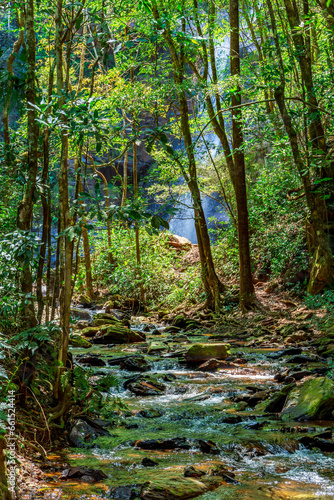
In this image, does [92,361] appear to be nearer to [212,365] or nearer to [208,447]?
[212,365]

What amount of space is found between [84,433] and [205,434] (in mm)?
1232

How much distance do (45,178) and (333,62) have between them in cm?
758

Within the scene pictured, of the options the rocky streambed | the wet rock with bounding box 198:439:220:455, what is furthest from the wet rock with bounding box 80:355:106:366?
the wet rock with bounding box 198:439:220:455

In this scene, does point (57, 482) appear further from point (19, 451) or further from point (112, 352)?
point (112, 352)

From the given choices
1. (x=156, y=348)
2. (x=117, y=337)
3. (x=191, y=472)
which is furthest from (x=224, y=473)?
(x=117, y=337)

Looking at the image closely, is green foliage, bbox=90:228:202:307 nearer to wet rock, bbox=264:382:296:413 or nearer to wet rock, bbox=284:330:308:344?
wet rock, bbox=284:330:308:344

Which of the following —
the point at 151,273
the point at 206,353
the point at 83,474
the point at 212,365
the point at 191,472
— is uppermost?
the point at 151,273

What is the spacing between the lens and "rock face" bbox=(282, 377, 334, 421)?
4418mm

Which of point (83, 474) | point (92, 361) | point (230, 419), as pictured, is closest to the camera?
point (83, 474)

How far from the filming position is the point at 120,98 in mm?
11102

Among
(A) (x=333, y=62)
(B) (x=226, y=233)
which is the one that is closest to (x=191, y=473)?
(A) (x=333, y=62)

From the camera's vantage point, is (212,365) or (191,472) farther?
(212,365)

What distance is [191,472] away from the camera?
3020 mm

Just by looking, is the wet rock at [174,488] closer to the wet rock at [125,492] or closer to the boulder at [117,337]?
the wet rock at [125,492]
